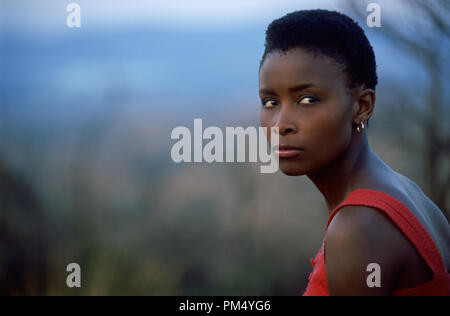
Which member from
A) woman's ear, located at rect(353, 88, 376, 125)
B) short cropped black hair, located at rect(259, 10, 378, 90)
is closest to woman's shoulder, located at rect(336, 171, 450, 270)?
woman's ear, located at rect(353, 88, 376, 125)

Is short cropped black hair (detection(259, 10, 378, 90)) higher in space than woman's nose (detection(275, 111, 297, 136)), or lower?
higher

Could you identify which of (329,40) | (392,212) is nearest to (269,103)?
(329,40)

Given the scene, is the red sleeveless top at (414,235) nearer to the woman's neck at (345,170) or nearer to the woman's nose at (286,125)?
the woman's neck at (345,170)

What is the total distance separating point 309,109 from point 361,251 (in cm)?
55

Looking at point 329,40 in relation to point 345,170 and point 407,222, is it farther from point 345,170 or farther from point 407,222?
point 407,222

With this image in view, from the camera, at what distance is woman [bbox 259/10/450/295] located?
5.02ft

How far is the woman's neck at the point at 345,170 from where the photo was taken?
1832 millimetres

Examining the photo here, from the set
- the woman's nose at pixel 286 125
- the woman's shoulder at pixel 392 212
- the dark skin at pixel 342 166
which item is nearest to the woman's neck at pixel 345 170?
the dark skin at pixel 342 166

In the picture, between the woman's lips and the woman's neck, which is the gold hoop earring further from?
the woman's lips

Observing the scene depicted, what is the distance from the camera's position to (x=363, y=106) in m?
1.85

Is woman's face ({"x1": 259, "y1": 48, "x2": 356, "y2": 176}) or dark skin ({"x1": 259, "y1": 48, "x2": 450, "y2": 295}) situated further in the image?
woman's face ({"x1": 259, "y1": 48, "x2": 356, "y2": 176})

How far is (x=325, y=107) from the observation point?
1.74 metres
